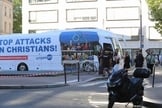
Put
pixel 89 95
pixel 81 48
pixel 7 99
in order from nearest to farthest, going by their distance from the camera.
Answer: pixel 7 99
pixel 89 95
pixel 81 48

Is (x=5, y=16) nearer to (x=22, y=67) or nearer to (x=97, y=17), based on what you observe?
(x=97, y=17)

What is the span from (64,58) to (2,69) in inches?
196

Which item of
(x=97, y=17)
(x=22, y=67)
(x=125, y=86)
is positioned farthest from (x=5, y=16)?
(x=125, y=86)

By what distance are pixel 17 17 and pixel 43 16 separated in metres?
25.4

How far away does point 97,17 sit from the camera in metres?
73.6

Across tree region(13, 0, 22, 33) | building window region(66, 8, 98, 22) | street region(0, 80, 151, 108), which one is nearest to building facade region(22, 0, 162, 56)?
building window region(66, 8, 98, 22)

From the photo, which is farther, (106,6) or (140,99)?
(106,6)

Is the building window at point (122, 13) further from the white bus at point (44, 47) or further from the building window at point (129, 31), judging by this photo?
the white bus at point (44, 47)

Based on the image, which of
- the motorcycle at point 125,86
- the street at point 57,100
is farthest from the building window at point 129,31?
the motorcycle at point 125,86

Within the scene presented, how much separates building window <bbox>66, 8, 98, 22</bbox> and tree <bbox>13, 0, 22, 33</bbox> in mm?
25702

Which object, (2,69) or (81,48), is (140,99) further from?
(2,69)

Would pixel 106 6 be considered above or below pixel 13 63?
above

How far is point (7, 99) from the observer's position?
15.1 meters

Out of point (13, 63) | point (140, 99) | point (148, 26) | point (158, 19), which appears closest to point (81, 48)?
point (13, 63)
